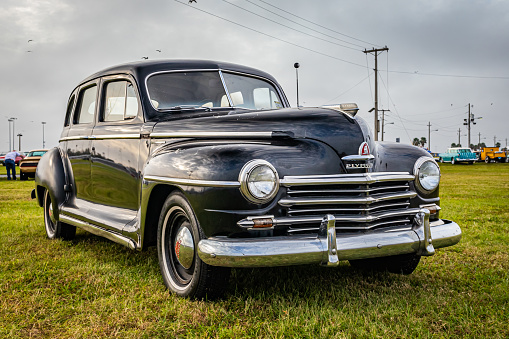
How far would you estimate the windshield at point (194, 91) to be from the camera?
4184mm

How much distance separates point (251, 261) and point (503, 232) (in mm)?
4513

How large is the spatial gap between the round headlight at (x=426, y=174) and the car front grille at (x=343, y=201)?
0.91 ft

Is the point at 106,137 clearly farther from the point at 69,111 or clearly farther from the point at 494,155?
the point at 494,155

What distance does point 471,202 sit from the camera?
9.50m

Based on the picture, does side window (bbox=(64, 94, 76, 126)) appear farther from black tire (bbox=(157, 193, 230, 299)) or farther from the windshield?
black tire (bbox=(157, 193, 230, 299))

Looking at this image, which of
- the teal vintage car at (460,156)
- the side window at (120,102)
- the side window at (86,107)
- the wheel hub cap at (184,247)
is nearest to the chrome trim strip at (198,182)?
the wheel hub cap at (184,247)

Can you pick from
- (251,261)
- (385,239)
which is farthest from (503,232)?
(251,261)

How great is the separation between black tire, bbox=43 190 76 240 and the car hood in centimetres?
264

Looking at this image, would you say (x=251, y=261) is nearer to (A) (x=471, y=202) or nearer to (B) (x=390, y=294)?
(B) (x=390, y=294)

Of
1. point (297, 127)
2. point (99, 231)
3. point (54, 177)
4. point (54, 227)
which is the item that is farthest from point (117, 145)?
point (54, 227)

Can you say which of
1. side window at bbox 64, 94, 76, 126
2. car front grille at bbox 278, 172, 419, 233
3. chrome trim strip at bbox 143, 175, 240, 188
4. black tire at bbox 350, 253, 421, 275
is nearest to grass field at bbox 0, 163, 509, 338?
black tire at bbox 350, 253, 421, 275

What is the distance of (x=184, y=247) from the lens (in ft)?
10.5

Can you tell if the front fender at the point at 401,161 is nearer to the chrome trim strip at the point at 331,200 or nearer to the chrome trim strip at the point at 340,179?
the chrome trim strip at the point at 340,179

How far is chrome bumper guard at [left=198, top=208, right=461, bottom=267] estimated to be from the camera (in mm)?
2754
